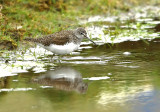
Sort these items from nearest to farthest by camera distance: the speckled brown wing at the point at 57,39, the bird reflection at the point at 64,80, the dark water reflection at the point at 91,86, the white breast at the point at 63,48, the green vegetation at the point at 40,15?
the dark water reflection at the point at 91,86
the bird reflection at the point at 64,80
the white breast at the point at 63,48
the speckled brown wing at the point at 57,39
the green vegetation at the point at 40,15

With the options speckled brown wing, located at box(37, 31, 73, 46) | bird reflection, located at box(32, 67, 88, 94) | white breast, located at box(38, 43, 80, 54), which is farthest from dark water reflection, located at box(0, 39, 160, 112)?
speckled brown wing, located at box(37, 31, 73, 46)

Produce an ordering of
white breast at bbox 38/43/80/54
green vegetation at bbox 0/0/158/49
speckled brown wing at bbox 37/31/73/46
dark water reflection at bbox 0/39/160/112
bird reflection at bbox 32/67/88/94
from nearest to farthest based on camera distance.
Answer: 1. dark water reflection at bbox 0/39/160/112
2. bird reflection at bbox 32/67/88/94
3. white breast at bbox 38/43/80/54
4. speckled brown wing at bbox 37/31/73/46
5. green vegetation at bbox 0/0/158/49

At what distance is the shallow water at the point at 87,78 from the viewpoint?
20.7ft

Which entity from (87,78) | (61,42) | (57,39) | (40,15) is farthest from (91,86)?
(40,15)

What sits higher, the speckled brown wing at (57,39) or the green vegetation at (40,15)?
the green vegetation at (40,15)

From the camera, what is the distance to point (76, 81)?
7.90 m

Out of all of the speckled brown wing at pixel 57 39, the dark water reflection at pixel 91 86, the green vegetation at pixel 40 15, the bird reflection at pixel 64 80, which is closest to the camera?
the dark water reflection at pixel 91 86

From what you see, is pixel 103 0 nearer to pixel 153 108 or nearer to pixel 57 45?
pixel 57 45

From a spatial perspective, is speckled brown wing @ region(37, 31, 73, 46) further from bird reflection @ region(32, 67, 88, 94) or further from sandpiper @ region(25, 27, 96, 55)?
bird reflection @ region(32, 67, 88, 94)

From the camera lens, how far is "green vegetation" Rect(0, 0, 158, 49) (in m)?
11.9

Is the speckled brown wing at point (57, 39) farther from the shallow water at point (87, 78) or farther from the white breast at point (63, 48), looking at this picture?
the shallow water at point (87, 78)

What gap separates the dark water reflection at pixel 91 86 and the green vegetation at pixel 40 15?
217 centimetres

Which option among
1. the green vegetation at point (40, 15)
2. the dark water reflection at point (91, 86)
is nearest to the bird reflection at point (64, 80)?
the dark water reflection at point (91, 86)

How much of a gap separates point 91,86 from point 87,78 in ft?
2.26
